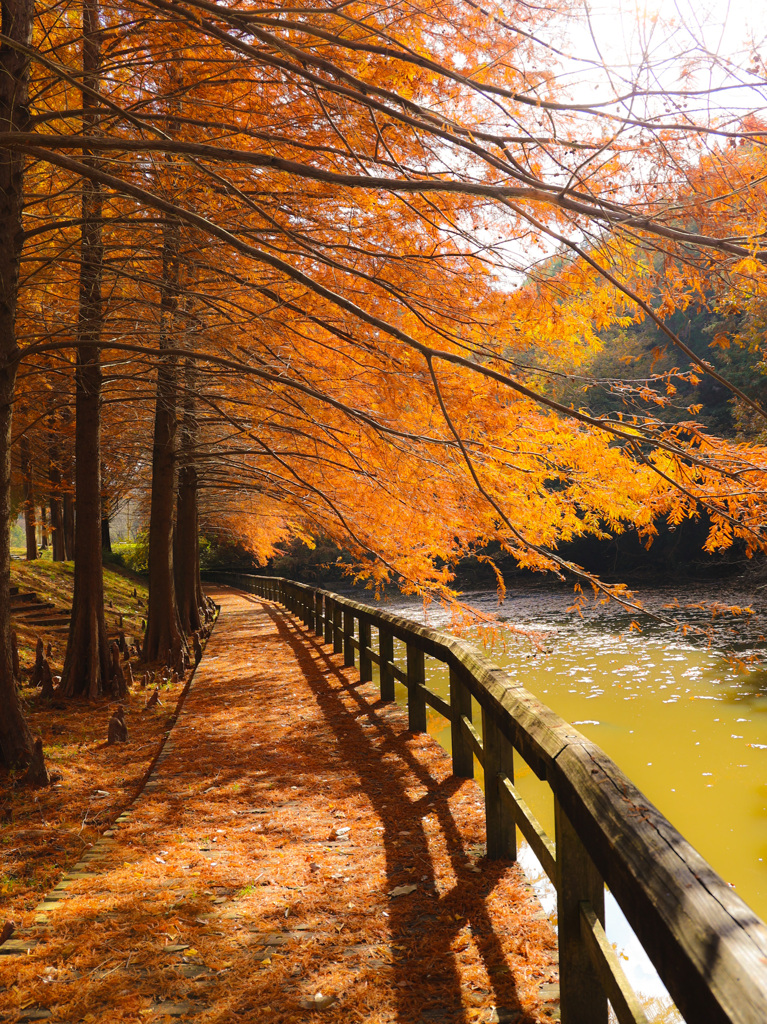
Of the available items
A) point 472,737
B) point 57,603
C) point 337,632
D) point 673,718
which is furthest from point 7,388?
point 57,603

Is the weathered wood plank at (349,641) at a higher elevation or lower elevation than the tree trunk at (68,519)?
lower

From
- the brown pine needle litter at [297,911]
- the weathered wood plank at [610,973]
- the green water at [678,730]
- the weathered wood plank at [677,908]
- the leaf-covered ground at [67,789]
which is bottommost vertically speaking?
the green water at [678,730]

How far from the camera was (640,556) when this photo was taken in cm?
3631

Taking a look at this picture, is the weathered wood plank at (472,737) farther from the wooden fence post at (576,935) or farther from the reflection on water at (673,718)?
the wooden fence post at (576,935)

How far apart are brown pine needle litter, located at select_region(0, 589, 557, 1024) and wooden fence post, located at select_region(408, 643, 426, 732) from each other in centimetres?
25

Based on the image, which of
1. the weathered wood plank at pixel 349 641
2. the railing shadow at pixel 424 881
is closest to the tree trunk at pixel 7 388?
the railing shadow at pixel 424 881

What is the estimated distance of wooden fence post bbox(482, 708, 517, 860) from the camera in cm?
369

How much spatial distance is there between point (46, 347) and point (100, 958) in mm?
4926

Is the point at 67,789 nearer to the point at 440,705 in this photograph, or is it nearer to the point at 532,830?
the point at 440,705

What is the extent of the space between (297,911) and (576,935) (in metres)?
1.70

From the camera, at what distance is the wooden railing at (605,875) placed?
128cm

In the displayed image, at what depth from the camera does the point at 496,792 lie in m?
3.73

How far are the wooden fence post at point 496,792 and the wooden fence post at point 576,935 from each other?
128cm

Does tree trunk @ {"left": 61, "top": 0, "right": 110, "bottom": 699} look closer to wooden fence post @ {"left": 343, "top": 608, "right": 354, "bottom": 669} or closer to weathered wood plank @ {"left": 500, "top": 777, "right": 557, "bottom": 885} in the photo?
wooden fence post @ {"left": 343, "top": 608, "right": 354, "bottom": 669}
